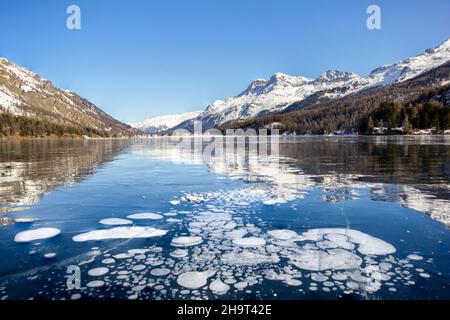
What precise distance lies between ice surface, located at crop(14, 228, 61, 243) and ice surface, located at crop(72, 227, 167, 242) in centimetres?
80

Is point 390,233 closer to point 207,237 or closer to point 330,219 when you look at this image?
point 330,219

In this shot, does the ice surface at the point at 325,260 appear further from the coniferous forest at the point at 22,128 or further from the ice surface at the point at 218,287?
the coniferous forest at the point at 22,128

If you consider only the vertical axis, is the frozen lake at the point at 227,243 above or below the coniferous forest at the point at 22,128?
below

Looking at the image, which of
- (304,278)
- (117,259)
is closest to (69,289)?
(117,259)

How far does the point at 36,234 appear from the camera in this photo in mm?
9055

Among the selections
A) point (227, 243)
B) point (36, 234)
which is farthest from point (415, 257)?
point (36, 234)

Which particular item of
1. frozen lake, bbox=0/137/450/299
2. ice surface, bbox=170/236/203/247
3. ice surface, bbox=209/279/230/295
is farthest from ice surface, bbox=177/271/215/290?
ice surface, bbox=170/236/203/247

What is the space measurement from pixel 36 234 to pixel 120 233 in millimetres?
2292

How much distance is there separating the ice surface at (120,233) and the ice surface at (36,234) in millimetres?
802

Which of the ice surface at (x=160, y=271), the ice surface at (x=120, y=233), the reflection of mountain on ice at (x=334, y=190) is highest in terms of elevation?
the reflection of mountain on ice at (x=334, y=190)

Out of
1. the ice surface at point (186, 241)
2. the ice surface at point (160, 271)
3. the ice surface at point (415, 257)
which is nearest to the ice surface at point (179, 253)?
the ice surface at point (186, 241)

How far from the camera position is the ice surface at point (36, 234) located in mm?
8711

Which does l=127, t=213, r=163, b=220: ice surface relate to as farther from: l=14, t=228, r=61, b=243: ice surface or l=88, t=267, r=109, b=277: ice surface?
l=88, t=267, r=109, b=277: ice surface

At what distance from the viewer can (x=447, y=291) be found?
573 cm
